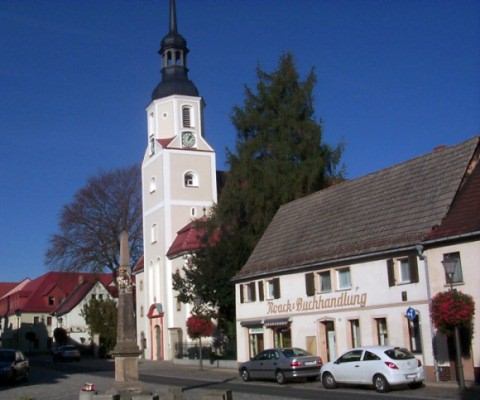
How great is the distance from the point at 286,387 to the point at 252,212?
788 inches

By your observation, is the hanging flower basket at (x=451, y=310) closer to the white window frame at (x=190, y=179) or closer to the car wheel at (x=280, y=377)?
the car wheel at (x=280, y=377)

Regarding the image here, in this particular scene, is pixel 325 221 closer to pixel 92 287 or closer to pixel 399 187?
pixel 399 187

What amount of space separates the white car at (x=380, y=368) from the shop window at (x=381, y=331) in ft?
14.6

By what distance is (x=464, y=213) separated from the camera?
91.6ft

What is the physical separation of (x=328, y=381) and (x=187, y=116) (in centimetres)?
3832

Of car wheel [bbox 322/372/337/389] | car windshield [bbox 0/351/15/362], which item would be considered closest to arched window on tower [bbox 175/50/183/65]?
car windshield [bbox 0/351/15/362]

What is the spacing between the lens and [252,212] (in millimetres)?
48125

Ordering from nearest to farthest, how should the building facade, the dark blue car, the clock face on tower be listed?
the building facade
the dark blue car
the clock face on tower

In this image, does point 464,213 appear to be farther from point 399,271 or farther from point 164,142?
point 164,142

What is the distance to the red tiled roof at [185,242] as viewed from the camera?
54.8 m

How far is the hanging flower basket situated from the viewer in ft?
80.4

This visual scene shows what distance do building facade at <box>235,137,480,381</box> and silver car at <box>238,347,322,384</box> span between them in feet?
8.43

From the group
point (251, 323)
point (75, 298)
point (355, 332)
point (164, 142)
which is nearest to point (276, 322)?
point (251, 323)

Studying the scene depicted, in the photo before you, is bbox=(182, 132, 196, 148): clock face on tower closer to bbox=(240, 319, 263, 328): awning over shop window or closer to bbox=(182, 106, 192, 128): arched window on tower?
bbox=(182, 106, 192, 128): arched window on tower
